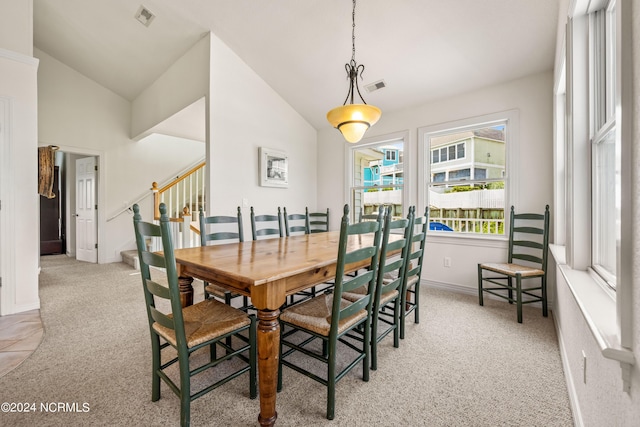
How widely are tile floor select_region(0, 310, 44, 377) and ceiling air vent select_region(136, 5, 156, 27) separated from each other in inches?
134

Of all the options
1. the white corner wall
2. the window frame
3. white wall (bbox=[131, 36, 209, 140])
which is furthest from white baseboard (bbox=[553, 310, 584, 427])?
the white corner wall

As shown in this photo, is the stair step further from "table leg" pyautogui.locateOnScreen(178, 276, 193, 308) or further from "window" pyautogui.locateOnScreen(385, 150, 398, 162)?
"window" pyautogui.locateOnScreen(385, 150, 398, 162)

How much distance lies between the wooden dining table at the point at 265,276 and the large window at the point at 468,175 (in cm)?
232

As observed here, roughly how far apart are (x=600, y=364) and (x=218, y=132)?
12.0 ft

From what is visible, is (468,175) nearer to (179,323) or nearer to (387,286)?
(387,286)

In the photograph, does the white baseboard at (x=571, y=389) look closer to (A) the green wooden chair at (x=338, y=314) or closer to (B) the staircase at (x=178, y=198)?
(A) the green wooden chair at (x=338, y=314)

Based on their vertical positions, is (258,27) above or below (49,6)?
below

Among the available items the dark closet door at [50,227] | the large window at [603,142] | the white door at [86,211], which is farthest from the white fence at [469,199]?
the dark closet door at [50,227]

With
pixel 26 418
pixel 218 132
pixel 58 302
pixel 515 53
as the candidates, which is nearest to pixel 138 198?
pixel 58 302

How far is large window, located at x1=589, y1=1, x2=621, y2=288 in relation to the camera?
1.38 metres

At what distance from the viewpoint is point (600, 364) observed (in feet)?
3.43

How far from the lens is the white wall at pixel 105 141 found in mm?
4645

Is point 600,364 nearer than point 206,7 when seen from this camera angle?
Yes

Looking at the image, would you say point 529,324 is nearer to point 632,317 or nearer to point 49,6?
point 632,317
